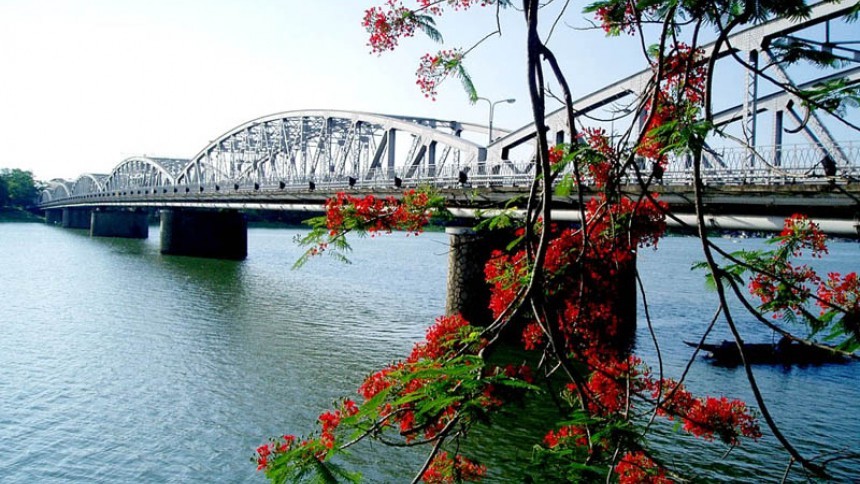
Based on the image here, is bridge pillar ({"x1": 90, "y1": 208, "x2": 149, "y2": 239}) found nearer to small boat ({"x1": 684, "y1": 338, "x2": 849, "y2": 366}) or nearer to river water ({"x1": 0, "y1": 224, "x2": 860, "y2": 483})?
river water ({"x1": 0, "y1": 224, "x2": 860, "y2": 483})

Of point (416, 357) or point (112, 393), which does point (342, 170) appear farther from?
point (416, 357)

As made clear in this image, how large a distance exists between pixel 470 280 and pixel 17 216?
116 metres

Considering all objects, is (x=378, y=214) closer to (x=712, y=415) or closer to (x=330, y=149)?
(x=712, y=415)

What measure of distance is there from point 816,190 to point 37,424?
14700 mm

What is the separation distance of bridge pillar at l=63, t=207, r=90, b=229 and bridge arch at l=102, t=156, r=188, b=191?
5.68 metres

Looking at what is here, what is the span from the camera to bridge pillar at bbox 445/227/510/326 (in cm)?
2148

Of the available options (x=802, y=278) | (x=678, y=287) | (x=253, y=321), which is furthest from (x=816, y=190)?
(x=678, y=287)

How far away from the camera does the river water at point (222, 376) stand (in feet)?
37.3

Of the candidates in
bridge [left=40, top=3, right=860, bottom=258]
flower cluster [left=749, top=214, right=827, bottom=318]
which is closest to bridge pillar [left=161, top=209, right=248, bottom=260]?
bridge [left=40, top=3, right=860, bottom=258]

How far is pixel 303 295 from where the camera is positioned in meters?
31.3

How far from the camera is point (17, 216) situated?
11600 cm

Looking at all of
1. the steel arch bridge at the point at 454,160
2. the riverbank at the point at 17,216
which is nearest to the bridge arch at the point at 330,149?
the steel arch bridge at the point at 454,160

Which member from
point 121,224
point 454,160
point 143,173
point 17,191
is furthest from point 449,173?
point 17,191

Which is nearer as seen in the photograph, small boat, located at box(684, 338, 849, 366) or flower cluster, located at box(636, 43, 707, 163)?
flower cluster, located at box(636, 43, 707, 163)
